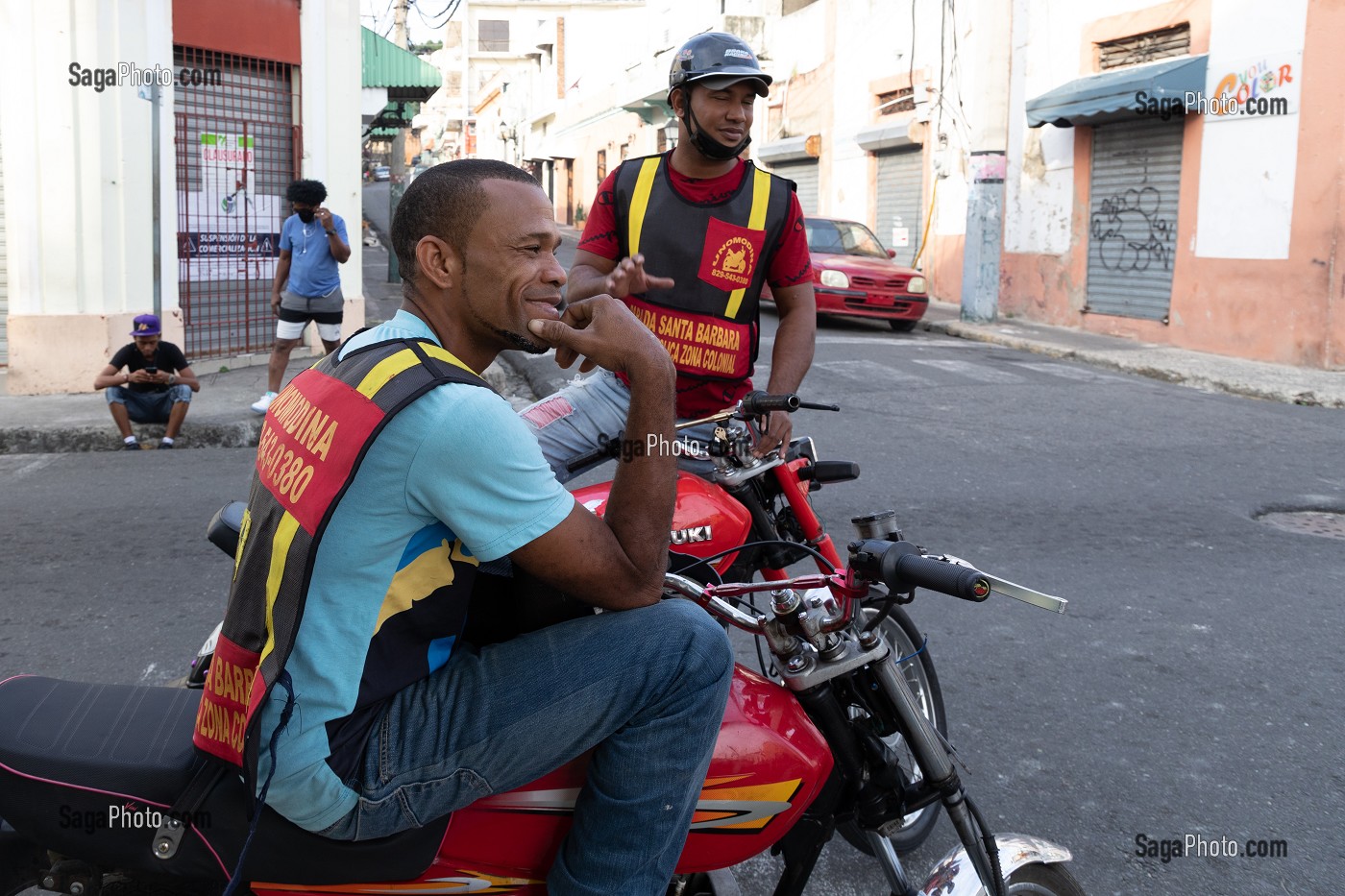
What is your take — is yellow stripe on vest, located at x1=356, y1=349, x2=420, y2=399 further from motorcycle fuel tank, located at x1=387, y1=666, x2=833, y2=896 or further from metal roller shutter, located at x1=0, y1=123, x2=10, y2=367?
metal roller shutter, located at x1=0, y1=123, x2=10, y2=367

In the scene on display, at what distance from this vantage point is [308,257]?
31.7ft

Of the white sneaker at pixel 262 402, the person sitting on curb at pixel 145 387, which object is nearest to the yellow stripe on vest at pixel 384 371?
the person sitting on curb at pixel 145 387

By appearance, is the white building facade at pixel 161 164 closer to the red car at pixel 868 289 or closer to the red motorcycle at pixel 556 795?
the red car at pixel 868 289

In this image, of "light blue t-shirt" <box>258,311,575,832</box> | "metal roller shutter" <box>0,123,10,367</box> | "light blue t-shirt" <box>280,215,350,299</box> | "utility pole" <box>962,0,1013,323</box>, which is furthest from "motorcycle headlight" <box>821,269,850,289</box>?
"light blue t-shirt" <box>258,311,575,832</box>

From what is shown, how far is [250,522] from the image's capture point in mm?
1912

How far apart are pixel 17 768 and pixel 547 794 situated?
0.78 meters

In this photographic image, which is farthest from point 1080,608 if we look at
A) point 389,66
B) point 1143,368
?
point 389,66

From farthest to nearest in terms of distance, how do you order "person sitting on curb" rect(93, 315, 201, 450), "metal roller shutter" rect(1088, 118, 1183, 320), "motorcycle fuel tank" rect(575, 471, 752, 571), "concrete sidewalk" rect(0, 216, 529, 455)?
"metal roller shutter" rect(1088, 118, 1183, 320)
"concrete sidewalk" rect(0, 216, 529, 455)
"person sitting on curb" rect(93, 315, 201, 450)
"motorcycle fuel tank" rect(575, 471, 752, 571)

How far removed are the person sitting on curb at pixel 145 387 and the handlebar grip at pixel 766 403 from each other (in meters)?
6.05

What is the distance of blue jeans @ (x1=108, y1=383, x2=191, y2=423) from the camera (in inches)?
320

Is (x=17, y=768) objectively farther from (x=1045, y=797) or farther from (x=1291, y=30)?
(x=1291, y=30)

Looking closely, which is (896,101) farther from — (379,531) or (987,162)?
(379,531)

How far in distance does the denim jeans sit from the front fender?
1.35 m

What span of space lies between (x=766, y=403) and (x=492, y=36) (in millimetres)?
73995
